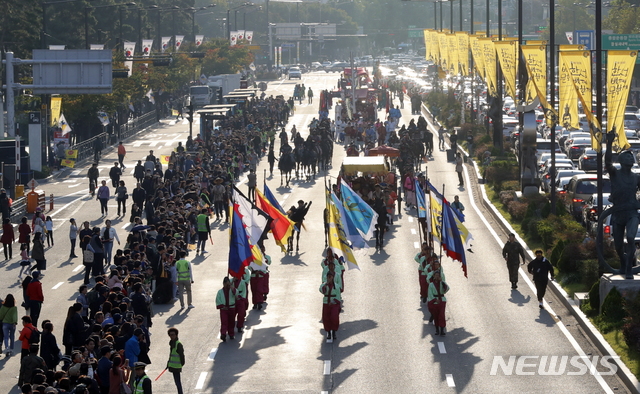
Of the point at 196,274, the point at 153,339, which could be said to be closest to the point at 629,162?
the point at 153,339

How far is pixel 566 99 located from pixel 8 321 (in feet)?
58.4

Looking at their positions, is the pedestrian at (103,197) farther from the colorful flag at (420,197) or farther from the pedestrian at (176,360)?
the pedestrian at (176,360)

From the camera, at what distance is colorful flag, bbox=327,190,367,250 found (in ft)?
90.9

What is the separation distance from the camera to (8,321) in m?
23.3

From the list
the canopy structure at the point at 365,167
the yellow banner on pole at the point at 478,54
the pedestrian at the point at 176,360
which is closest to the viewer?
the pedestrian at the point at 176,360

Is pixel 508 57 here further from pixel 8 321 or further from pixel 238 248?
pixel 8 321

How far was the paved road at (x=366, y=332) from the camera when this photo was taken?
20.9 meters

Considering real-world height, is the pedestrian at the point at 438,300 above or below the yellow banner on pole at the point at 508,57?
below

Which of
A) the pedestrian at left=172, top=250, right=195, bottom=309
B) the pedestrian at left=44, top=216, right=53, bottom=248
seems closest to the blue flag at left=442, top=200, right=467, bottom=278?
the pedestrian at left=172, top=250, right=195, bottom=309

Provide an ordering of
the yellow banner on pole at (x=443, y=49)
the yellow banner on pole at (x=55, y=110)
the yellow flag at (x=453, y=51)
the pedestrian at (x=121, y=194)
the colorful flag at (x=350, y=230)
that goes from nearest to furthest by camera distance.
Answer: the colorful flag at (x=350, y=230) < the pedestrian at (x=121, y=194) < the yellow banner on pole at (x=55, y=110) < the yellow flag at (x=453, y=51) < the yellow banner on pole at (x=443, y=49)

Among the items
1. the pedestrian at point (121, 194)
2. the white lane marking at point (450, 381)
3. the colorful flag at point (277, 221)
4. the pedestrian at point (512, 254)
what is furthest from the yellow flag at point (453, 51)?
the white lane marking at point (450, 381)

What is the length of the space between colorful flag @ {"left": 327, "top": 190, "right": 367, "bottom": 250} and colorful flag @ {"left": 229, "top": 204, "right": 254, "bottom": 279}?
11.7ft

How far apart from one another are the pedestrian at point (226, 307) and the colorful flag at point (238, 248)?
0.31 meters

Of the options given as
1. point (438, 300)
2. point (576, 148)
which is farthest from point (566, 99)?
point (576, 148)
